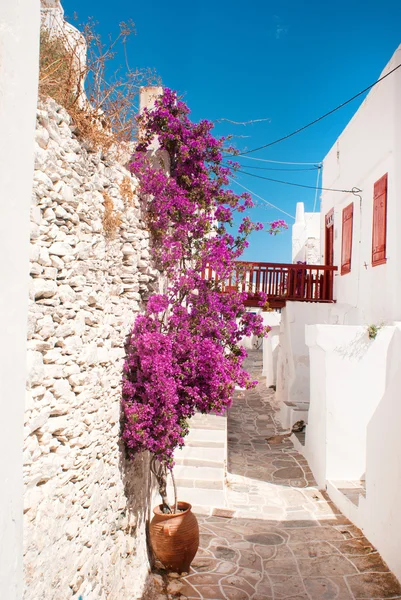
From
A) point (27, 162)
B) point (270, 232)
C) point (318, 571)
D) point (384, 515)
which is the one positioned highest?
point (270, 232)

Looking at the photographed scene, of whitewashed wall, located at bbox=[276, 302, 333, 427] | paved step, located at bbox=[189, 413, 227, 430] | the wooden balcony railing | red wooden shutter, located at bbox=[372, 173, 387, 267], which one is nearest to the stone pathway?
paved step, located at bbox=[189, 413, 227, 430]

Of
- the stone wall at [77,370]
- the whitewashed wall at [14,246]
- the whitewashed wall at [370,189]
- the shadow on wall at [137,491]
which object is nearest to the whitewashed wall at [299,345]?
the whitewashed wall at [370,189]

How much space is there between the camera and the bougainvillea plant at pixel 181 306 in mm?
4680

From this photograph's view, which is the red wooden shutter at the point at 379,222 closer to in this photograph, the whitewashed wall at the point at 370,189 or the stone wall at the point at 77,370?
the whitewashed wall at the point at 370,189

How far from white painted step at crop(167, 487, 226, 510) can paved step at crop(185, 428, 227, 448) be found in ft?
2.70

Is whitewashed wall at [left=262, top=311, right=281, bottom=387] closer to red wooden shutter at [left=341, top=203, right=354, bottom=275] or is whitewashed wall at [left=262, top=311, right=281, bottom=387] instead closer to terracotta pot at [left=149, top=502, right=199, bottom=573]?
red wooden shutter at [left=341, top=203, right=354, bottom=275]

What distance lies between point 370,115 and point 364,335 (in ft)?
16.0

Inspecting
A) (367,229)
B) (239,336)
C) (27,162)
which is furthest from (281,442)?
(27,162)

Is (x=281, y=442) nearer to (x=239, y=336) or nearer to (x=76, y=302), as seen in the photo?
(x=239, y=336)

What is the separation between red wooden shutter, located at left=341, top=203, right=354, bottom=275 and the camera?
11312 mm

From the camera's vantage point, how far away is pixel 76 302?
343 cm

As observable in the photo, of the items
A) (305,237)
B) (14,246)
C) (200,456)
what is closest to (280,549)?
(200,456)

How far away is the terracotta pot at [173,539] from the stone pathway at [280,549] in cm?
27

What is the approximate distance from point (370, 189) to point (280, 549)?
7251 mm
